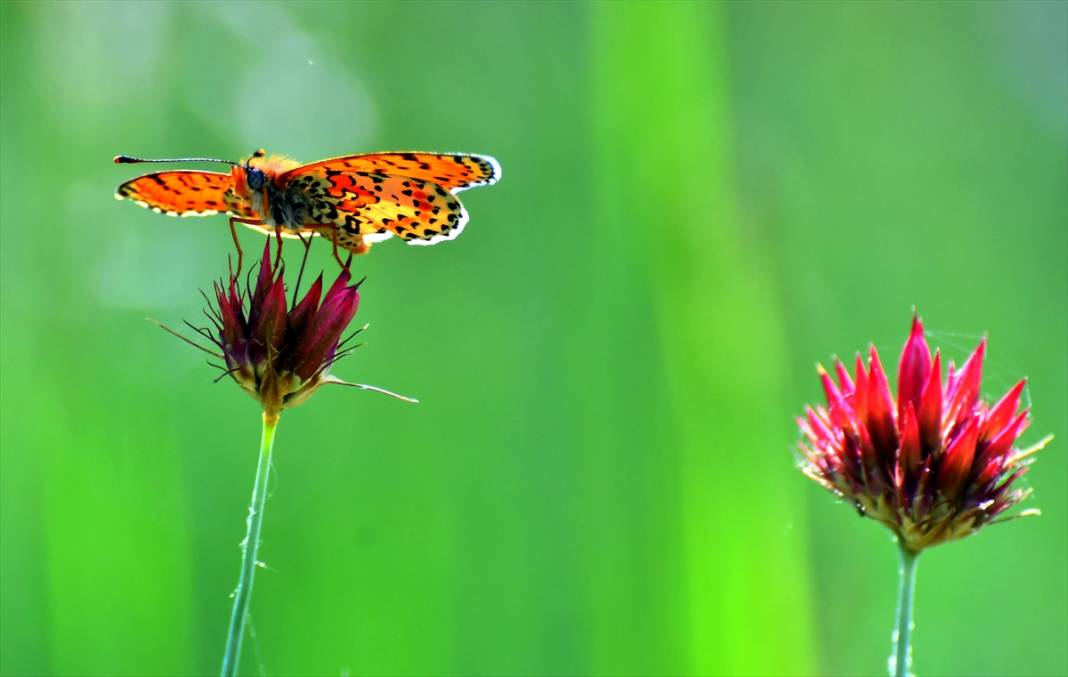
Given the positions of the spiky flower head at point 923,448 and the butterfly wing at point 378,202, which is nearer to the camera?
the spiky flower head at point 923,448

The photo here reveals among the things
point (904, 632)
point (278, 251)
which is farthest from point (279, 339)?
point (904, 632)

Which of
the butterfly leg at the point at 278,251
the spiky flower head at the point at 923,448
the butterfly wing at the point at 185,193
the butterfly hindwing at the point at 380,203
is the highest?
the butterfly hindwing at the point at 380,203

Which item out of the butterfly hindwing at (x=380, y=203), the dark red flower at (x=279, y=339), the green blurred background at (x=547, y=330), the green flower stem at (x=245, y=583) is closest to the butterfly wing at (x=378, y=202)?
the butterfly hindwing at (x=380, y=203)

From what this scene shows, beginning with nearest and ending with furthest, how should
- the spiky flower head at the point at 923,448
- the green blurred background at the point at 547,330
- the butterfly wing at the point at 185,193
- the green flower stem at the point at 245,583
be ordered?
the green flower stem at the point at 245,583
the spiky flower head at the point at 923,448
the butterfly wing at the point at 185,193
the green blurred background at the point at 547,330

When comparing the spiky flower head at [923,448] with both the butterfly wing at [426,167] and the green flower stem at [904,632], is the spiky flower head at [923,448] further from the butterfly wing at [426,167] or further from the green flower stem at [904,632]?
the butterfly wing at [426,167]

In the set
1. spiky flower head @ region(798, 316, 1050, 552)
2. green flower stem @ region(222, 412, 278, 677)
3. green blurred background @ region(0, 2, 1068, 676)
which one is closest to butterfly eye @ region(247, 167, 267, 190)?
green flower stem @ region(222, 412, 278, 677)

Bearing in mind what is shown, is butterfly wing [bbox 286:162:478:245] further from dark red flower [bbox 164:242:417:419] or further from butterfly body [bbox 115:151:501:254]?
dark red flower [bbox 164:242:417:419]

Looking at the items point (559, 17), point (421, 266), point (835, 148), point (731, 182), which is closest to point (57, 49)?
point (421, 266)

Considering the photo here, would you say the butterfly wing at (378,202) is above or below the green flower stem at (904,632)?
above
